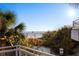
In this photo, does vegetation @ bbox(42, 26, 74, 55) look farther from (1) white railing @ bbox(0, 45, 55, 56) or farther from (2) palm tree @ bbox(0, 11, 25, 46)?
(2) palm tree @ bbox(0, 11, 25, 46)

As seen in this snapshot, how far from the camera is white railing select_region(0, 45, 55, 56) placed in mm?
2853

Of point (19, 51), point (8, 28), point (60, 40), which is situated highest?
point (8, 28)

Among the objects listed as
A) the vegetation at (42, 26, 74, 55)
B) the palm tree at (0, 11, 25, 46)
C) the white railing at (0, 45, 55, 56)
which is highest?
the palm tree at (0, 11, 25, 46)

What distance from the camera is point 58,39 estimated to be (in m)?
2.84

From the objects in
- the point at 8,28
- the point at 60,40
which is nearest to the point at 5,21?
the point at 8,28

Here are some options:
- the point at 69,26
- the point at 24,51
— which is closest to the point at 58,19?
the point at 69,26

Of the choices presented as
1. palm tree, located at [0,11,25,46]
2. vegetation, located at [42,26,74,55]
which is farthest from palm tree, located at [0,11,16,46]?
vegetation, located at [42,26,74,55]

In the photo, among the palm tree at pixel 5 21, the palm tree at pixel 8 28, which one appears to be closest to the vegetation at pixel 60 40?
the palm tree at pixel 8 28

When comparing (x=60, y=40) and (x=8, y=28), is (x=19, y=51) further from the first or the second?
(x=60, y=40)

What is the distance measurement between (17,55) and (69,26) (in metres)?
0.71

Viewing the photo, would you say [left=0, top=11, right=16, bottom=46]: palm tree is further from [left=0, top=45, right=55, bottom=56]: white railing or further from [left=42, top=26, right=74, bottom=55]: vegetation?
[left=42, top=26, right=74, bottom=55]: vegetation

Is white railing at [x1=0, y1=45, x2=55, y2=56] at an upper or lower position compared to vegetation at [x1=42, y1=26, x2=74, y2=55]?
lower

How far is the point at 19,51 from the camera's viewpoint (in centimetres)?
290

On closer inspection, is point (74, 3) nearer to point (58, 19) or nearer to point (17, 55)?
point (58, 19)
